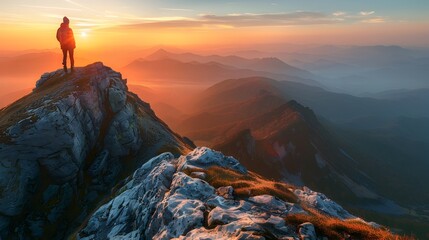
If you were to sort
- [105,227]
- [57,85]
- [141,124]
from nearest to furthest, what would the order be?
1. [105,227]
2. [57,85]
3. [141,124]

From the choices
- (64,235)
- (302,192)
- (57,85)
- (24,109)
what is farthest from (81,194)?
(302,192)

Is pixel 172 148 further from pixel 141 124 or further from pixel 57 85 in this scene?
pixel 57 85

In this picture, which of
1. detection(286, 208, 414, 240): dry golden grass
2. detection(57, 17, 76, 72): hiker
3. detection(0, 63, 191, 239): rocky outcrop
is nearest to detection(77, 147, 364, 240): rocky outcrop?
detection(286, 208, 414, 240): dry golden grass

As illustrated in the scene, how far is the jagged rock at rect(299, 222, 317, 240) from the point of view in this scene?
1741 cm

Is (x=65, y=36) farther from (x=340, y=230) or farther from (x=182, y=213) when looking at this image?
(x=340, y=230)

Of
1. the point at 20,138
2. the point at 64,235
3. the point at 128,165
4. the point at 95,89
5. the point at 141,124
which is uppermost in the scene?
the point at 95,89

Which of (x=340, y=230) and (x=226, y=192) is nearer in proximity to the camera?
(x=340, y=230)

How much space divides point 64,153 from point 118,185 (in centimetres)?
1269

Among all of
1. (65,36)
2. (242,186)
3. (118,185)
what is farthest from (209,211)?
(65,36)

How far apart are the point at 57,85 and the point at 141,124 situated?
64.1 feet

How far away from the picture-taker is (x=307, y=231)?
1778 centimetres

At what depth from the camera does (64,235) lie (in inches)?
1764

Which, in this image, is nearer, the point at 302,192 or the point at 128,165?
the point at 302,192

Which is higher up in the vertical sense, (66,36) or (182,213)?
(66,36)
